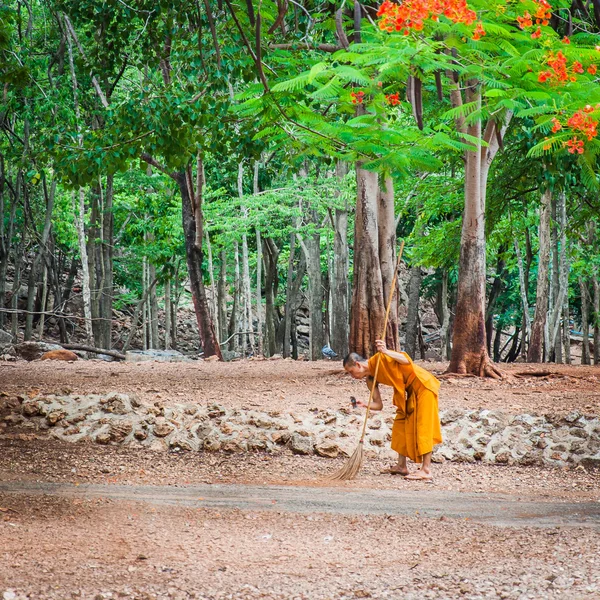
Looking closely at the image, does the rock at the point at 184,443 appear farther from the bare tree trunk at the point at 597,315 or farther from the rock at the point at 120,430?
the bare tree trunk at the point at 597,315

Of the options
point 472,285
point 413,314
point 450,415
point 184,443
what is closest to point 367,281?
point 472,285

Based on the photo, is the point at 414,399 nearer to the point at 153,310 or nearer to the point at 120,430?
the point at 120,430

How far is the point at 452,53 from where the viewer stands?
7730mm

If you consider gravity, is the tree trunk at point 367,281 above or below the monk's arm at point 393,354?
above

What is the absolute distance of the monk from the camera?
833 centimetres

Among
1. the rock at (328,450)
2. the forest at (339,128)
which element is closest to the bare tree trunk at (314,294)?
the forest at (339,128)

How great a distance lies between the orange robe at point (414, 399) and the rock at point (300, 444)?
5.28 feet

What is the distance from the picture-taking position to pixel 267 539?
248 inches

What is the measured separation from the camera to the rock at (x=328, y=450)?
9.63 meters

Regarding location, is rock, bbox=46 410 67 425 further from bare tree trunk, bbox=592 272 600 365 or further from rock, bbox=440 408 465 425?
bare tree trunk, bbox=592 272 600 365

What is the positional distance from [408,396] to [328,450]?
65.1 inches

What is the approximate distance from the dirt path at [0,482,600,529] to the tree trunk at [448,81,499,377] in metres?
5.00

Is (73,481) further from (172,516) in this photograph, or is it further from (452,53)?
(452,53)

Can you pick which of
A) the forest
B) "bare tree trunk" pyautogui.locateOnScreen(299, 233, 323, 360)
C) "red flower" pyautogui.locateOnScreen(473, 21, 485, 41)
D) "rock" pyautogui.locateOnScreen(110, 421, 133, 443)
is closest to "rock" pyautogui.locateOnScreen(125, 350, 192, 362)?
the forest
